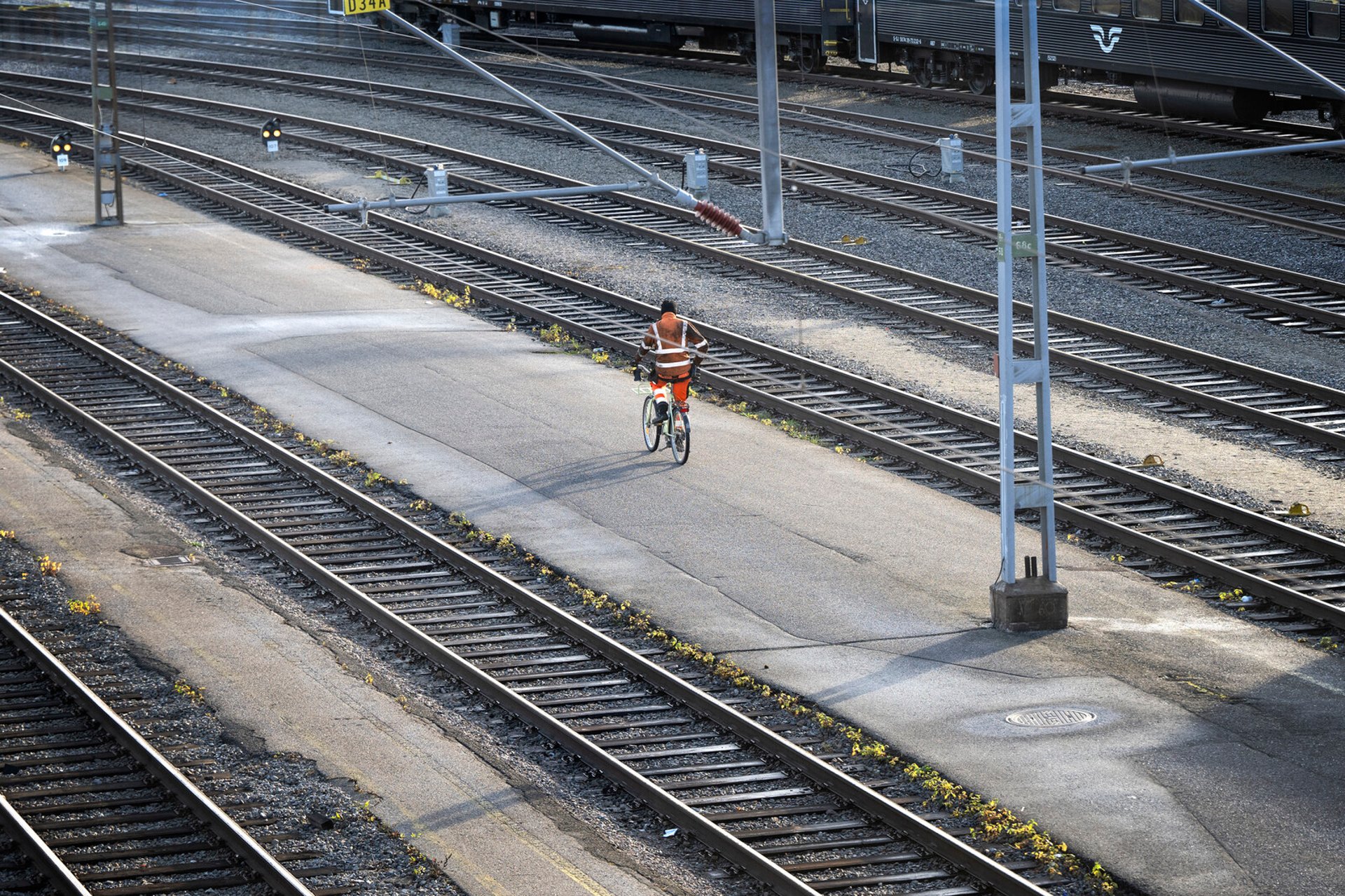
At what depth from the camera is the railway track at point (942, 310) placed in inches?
835

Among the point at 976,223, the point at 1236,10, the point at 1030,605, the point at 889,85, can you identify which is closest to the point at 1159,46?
the point at 1236,10

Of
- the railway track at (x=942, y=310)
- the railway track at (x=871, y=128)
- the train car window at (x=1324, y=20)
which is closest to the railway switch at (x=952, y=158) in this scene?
the railway track at (x=871, y=128)

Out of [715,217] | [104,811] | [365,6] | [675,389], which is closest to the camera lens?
[104,811]

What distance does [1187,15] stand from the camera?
110 feet

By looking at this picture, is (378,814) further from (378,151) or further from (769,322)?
(378,151)

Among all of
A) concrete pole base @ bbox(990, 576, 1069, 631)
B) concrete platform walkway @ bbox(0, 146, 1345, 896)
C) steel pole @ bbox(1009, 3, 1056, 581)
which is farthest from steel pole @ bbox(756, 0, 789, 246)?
concrete pole base @ bbox(990, 576, 1069, 631)

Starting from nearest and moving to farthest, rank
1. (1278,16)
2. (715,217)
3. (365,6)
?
(715,217) → (365,6) → (1278,16)

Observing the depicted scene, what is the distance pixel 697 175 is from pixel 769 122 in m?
3.30

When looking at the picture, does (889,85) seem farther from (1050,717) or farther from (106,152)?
(1050,717)

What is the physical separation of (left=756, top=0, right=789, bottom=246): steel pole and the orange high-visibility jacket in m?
9.00

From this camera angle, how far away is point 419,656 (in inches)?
589

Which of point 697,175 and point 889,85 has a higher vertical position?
point 889,85

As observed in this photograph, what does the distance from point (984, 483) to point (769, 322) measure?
7.46m

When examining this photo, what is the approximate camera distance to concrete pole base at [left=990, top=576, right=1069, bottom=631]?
14.9 metres
